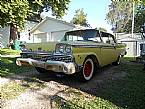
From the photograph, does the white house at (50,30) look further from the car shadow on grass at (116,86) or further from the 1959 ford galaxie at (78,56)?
the car shadow on grass at (116,86)

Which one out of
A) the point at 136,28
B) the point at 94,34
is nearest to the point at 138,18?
the point at 136,28

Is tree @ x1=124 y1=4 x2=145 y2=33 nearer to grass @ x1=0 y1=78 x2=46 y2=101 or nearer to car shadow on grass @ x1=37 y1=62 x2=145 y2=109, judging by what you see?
car shadow on grass @ x1=37 y1=62 x2=145 y2=109

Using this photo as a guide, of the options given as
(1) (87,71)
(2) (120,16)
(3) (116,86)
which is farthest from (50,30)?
(2) (120,16)

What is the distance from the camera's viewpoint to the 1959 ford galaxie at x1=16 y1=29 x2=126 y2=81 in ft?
22.7

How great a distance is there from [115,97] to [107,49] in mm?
2982

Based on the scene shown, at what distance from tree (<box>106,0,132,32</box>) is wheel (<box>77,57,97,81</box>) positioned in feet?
167

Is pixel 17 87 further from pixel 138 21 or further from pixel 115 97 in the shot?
pixel 138 21

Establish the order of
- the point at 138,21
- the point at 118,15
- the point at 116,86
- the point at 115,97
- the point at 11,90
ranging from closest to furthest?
the point at 115,97 → the point at 11,90 → the point at 116,86 → the point at 118,15 → the point at 138,21

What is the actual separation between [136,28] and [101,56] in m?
60.0

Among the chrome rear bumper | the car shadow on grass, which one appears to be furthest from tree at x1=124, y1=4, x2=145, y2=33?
the chrome rear bumper

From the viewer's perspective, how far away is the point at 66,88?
23.0ft

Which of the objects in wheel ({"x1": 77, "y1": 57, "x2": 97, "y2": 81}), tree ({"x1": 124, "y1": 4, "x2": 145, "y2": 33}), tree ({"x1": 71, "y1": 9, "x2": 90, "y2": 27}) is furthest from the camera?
tree ({"x1": 124, "y1": 4, "x2": 145, "y2": 33})

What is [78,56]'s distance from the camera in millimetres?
7094

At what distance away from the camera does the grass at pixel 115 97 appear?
19.0 feet
